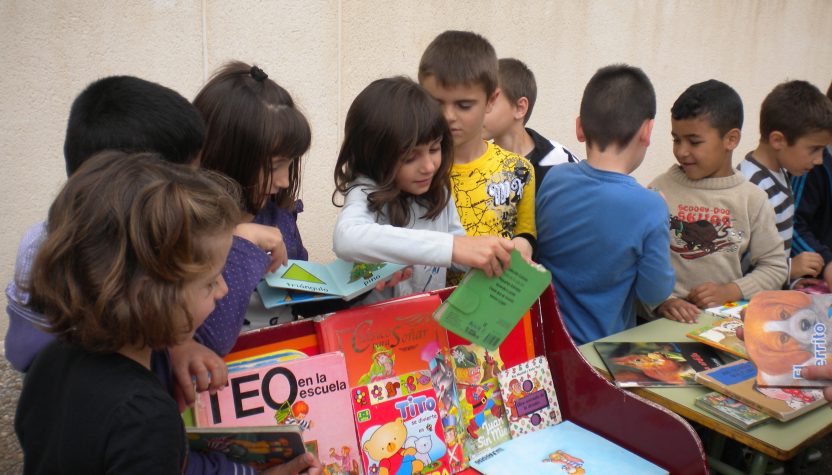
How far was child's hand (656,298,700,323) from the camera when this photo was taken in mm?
2334

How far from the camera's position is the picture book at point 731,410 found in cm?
166

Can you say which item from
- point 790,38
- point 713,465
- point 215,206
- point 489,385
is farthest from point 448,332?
point 790,38

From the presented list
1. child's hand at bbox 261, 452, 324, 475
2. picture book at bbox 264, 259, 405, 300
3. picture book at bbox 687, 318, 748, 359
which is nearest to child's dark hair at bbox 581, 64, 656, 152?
picture book at bbox 687, 318, 748, 359

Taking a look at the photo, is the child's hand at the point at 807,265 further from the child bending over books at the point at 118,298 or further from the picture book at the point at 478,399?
the child bending over books at the point at 118,298

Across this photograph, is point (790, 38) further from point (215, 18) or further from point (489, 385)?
point (489, 385)

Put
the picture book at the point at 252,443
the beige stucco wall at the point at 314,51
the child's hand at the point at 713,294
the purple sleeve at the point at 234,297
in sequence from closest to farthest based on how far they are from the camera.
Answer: the picture book at the point at 252,443 → the purple sleeve at the point at 234,297 → the child's hand at the point at 713,294 → the beige stucco wall at the point at 314,51

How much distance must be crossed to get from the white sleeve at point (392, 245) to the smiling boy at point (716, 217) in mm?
1471

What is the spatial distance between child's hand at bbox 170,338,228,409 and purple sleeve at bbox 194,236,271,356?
0.03 metres

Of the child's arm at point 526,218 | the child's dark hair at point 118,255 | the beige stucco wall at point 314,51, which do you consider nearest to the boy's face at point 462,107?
the child's arm at point 526,218

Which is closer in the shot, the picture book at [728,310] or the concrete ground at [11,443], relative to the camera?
the picture book at [728,310]

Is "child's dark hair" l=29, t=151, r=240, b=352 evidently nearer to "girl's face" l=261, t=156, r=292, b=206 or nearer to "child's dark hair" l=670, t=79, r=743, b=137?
"girl's face" l=261, t=156, r=292, b=206

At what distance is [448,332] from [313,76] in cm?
263

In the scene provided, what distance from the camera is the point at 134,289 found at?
0.96m

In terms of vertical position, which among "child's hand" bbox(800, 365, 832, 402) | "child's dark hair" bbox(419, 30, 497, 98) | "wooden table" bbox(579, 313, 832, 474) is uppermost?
"child's dark hair" bbox(419, 30, 497, 98)
